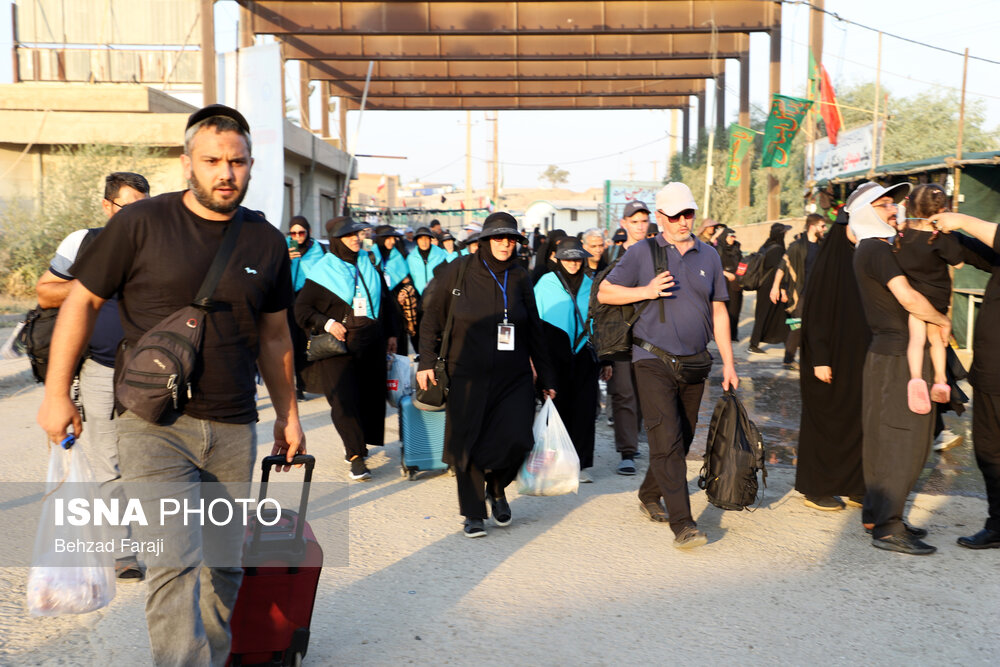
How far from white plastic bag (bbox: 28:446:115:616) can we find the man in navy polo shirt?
3.06 m

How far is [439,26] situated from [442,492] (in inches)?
742

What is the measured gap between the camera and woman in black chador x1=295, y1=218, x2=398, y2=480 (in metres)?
7.18

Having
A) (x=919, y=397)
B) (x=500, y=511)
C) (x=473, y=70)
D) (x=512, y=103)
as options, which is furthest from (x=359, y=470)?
(x=512, y=103)

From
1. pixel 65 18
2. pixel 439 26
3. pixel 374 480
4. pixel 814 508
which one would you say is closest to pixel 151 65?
pixel 65 18

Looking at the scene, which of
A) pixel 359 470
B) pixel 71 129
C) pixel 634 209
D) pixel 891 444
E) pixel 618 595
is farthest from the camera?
pixel 71 129

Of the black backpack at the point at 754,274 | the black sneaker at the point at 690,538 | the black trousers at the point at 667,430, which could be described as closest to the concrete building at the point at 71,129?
the black backpack at the point at 754,274

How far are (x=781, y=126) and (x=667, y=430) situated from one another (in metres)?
20.5

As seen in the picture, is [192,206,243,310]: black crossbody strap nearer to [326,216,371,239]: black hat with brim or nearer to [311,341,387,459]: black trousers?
[311,341,387,459]: black trousers

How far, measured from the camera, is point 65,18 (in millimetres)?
28172

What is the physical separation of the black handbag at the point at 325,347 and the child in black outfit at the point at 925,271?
12.9 ft

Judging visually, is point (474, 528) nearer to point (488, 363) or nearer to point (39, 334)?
point (488, 363)

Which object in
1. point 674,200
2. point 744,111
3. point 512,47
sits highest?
point 512,47

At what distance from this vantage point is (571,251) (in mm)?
7383

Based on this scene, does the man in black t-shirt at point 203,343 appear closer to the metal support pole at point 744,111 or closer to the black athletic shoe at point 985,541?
the black athletic shoe at point 985,541
